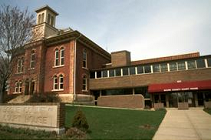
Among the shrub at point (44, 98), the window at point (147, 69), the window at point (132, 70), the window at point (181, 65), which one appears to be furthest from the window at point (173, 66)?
the shrub at point (44, 98)

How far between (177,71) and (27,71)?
2146cm

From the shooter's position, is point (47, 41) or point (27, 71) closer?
point (27, 71)

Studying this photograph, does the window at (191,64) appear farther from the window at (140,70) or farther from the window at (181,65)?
the window at (140,70)

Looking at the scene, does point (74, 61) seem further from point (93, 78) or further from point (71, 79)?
point (93, 78)

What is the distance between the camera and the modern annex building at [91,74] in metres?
22.8

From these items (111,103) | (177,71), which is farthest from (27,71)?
(177,71)

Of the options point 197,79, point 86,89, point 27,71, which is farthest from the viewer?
point 86,89

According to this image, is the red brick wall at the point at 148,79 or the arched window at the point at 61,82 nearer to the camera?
the red brick wall at the point at 148,79

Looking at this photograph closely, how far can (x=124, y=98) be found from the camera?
85.8 feet

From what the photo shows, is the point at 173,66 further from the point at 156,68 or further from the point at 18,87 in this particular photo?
the point at 18,87

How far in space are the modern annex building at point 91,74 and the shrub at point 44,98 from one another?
828 mm

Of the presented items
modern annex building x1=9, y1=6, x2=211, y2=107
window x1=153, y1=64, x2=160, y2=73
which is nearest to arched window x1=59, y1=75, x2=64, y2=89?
modern annex building x1=9, y1=6, x2=211, y2=107

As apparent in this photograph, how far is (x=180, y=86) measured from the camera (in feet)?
72.9

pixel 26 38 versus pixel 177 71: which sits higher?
pixel 26 38
